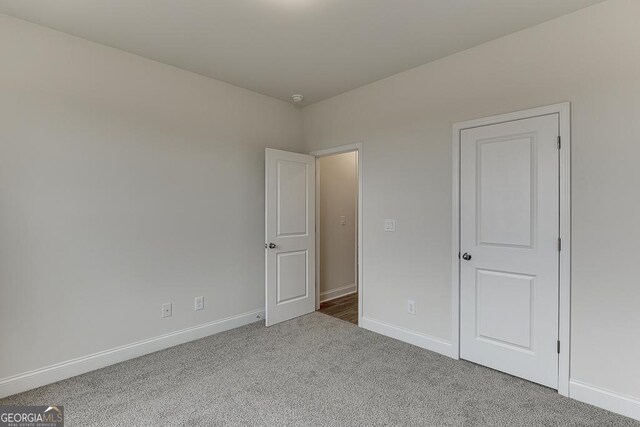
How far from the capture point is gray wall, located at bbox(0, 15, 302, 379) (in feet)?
7.09

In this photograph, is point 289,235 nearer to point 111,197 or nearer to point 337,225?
point 337,225

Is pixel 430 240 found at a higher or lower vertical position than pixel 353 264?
higher

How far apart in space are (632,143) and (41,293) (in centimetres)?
408

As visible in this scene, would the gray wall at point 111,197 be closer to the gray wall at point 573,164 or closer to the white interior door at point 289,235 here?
the white interior door at point 289,235

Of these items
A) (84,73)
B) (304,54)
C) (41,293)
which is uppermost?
(304,54)

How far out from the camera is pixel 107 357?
2.52m

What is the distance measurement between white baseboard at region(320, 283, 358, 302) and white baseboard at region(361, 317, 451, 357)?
1131 millimetres

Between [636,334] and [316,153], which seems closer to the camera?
[636,334]

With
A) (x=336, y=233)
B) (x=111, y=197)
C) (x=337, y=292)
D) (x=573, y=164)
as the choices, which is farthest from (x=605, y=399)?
(x=111, y=197)

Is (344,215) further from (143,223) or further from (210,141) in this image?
(143,223)

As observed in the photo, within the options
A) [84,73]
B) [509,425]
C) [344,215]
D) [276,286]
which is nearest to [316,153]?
[344,215]

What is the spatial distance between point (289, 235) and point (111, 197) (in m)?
1.77

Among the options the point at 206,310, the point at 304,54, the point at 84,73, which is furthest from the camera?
the point at 206,310

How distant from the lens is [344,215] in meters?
4.68
